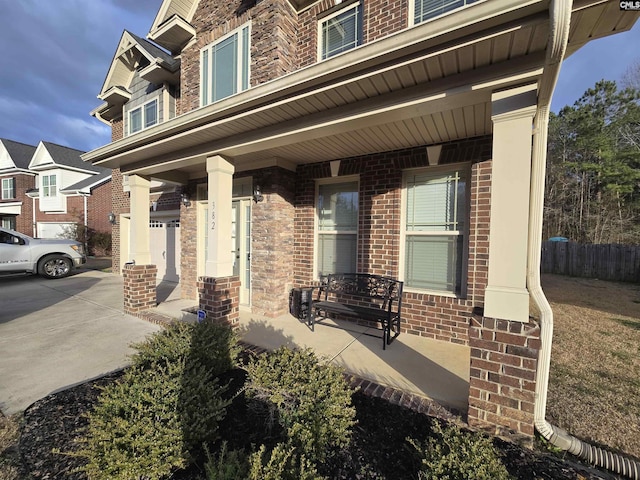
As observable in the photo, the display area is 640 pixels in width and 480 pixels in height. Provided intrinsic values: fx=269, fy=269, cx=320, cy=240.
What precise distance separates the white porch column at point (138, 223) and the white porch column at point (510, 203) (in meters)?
5.13

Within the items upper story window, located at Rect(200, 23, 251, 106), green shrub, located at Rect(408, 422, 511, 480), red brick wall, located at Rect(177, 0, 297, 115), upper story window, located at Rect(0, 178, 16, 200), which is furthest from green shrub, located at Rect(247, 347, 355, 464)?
upper story window, located at Rect(0, 178, 16, 200)

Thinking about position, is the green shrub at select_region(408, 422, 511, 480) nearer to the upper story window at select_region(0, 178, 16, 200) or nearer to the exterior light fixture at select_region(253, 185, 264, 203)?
the exterior light fixture at select_region(253, 185, 264, 203)

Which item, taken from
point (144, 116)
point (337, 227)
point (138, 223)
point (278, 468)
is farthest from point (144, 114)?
point (278, 468)

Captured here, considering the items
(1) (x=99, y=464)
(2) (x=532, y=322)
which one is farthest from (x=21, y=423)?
(2) (x=532, y=322)

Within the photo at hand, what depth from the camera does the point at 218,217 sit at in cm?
360

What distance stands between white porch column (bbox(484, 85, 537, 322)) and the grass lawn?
3.53 feet

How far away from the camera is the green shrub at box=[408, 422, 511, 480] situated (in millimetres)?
1288

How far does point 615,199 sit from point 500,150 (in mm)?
19141

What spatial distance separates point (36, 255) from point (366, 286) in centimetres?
991

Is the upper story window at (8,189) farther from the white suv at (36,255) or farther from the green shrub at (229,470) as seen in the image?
the green shrub at (229,470)

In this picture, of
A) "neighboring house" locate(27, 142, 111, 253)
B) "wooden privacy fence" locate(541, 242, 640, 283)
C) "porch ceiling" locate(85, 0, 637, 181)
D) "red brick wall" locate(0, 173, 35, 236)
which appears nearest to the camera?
"porch ceiling" locate(85, 0, 637, 181)

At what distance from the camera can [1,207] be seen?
703 inches

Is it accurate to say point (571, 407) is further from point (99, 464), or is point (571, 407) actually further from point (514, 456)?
point (99, 464)

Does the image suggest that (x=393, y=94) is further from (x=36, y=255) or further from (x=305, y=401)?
(x=36, y=255)
